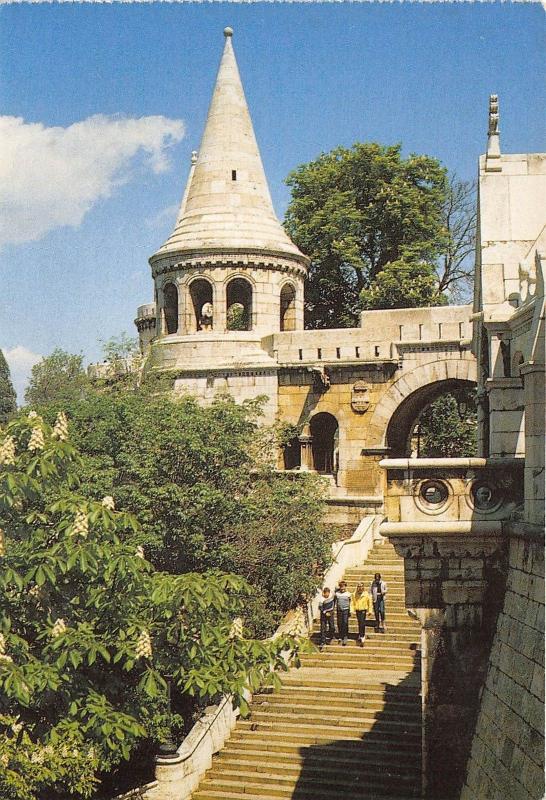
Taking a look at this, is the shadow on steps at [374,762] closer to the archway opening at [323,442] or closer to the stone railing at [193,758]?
the stone railing at [193,758]

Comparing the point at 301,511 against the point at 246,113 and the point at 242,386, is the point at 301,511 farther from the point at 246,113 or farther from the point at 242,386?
the point at 246,113

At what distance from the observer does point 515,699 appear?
8.66m

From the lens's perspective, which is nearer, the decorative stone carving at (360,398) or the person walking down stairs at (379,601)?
the person walking down stairs at (379,601)

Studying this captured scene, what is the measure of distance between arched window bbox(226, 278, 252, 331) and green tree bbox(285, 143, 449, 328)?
2.47 metres

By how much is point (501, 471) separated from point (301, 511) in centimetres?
1115

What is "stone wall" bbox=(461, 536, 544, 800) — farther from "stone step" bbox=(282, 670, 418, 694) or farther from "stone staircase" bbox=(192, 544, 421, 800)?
"stone step" bbox=(282, 670, 418, 694)

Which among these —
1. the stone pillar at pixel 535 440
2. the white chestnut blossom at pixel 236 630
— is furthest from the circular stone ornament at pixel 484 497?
the white chestnut blossom at pixel 236 630

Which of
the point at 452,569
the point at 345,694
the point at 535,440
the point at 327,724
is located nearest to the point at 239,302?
the point at 345,694

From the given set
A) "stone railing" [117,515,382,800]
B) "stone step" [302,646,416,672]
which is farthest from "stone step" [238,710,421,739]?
"stone step" [302,646,416,672]

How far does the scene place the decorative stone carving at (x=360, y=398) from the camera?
24.8m

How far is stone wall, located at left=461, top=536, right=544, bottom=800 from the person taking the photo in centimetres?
797

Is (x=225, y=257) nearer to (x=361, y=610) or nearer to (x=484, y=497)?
(x=361, y=610)

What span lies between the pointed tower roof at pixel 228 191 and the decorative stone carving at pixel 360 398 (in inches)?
184

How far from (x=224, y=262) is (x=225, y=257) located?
0.45ft
